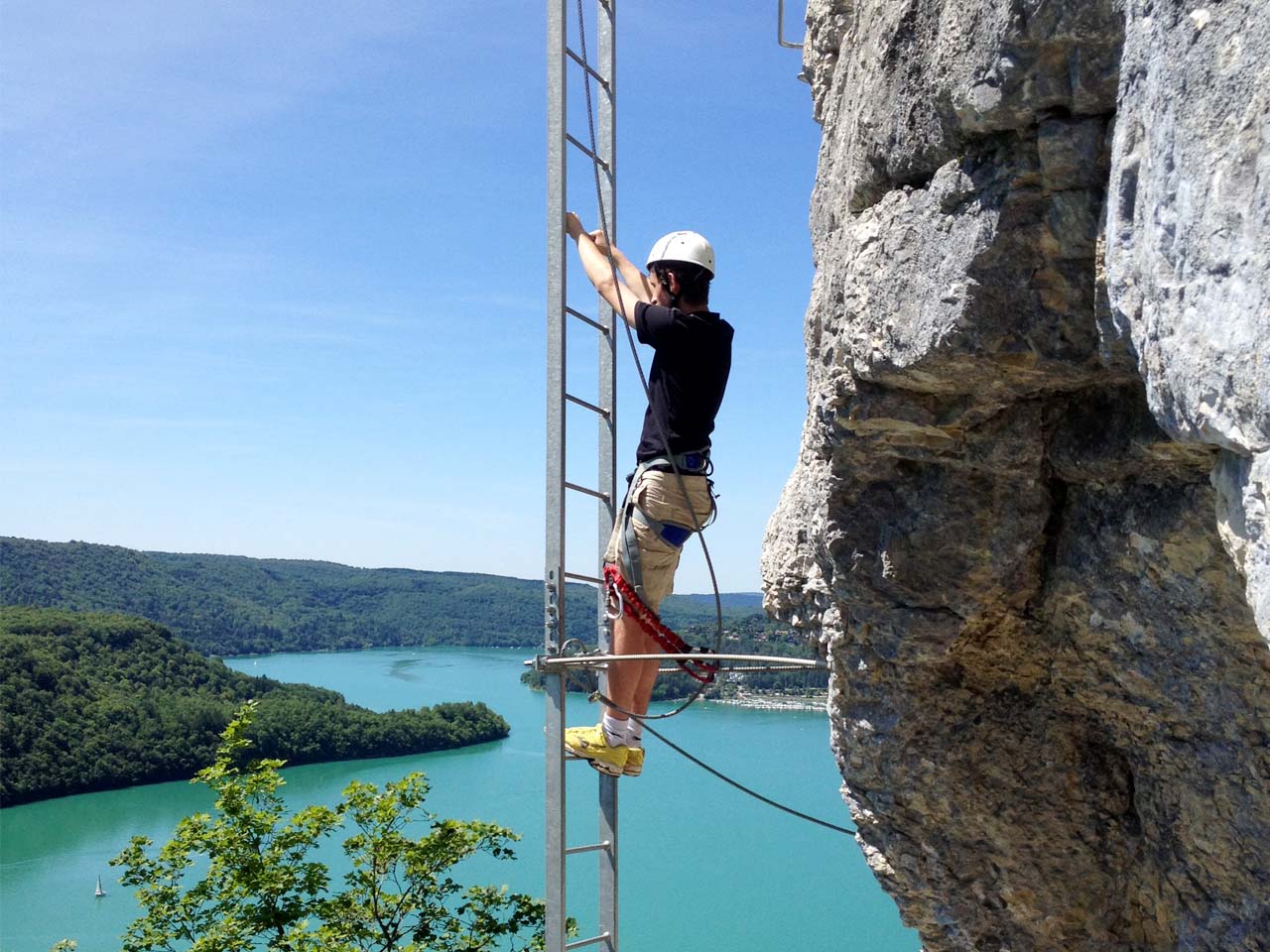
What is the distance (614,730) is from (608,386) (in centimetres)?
147

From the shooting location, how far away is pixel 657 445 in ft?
13.9

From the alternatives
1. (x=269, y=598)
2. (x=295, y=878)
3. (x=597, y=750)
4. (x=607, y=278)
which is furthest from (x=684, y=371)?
(x=269, y=598)

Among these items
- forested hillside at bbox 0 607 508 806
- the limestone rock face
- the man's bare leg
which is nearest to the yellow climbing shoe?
the man's bare leg

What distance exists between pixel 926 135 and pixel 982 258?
1.15 ft

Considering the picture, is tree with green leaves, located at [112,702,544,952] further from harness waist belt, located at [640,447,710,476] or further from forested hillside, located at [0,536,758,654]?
forested hillside, located at [0,536,758,654]

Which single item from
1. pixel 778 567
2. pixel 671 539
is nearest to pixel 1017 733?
pixel 778 567

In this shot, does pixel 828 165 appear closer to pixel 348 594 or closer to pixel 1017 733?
pixel 1017 733

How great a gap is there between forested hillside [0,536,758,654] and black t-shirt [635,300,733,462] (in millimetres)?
80160

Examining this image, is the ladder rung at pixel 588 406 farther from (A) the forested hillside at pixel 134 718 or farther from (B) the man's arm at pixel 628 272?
(A) the forested hillside at pixel 134 718

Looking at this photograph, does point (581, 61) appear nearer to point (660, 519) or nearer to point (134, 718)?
point (660, 519)

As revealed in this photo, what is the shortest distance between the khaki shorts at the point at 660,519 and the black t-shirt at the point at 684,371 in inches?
4.7

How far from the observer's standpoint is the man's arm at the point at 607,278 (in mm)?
4133

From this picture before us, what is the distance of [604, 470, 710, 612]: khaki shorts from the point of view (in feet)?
13.8

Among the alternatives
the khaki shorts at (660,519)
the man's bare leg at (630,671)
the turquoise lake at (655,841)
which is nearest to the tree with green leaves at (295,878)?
the man's bare leg at (630,671)
